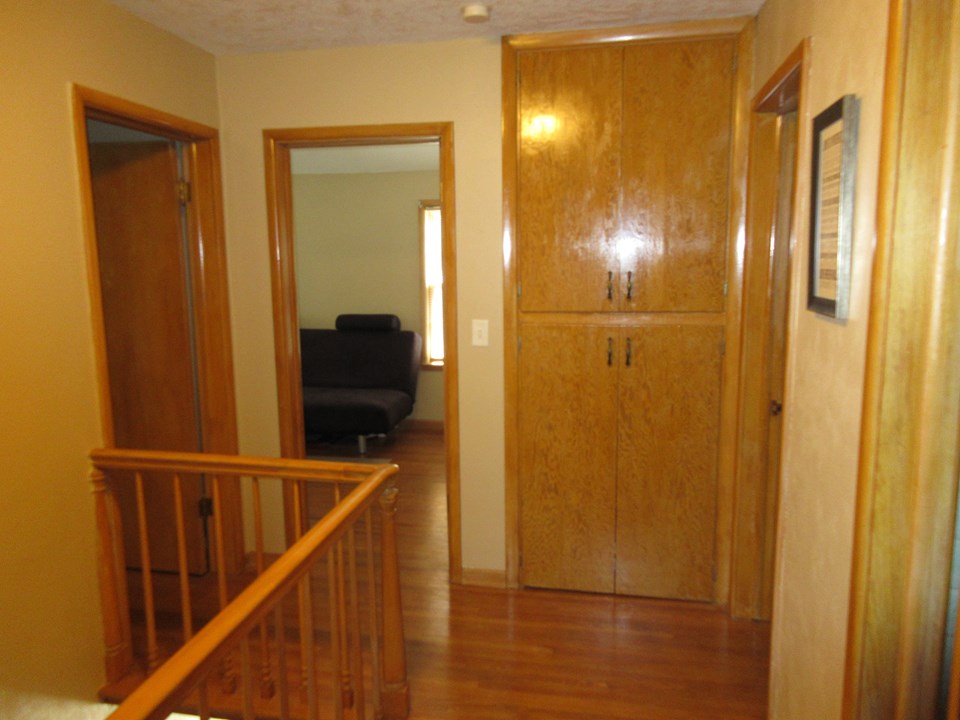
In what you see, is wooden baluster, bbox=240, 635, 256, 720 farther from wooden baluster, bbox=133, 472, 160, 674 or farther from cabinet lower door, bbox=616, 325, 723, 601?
cabinet lower door, bbox=616, 325, 723, 601

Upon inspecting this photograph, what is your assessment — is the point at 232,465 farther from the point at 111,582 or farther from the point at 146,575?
the point at 111,582

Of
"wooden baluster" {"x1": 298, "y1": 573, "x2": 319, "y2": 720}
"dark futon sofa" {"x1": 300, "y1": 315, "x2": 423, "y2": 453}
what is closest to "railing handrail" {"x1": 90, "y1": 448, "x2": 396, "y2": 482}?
"wooden baluster" {"x1": 298, "y1": 573, "x2": 319, "y2": 720}

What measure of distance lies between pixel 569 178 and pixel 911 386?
180cm

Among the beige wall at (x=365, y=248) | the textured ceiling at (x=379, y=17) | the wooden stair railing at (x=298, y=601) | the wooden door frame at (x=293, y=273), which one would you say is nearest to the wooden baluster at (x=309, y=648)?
the wooden stair railing at (x=298, y=601)

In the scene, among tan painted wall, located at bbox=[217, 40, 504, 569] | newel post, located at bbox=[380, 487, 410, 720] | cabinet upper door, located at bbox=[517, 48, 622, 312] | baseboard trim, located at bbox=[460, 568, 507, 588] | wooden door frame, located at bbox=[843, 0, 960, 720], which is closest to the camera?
wooden door frame, located at bbox=[843, 0, 960, 720]

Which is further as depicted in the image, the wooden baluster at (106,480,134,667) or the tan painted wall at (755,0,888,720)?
the wooden baluster at (106,480,134,667)

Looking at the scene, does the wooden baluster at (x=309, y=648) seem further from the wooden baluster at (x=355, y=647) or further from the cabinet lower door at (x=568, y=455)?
the cabinet lower door at (x=568, y=455)

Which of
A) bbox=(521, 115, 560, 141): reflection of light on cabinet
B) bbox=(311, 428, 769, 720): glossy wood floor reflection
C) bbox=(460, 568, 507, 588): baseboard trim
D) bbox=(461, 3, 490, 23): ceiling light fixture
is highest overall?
bbox=(461, 3, 490, 23): ceiling light fixture

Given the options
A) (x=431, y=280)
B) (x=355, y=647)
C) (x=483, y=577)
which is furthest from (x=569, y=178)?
(x=431, y=280)

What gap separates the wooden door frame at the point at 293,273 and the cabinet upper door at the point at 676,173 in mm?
761

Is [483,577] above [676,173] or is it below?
below

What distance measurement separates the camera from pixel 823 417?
5.48ft

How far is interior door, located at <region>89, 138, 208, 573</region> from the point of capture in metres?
3.05

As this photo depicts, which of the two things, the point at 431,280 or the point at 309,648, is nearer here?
the point at 309,648
